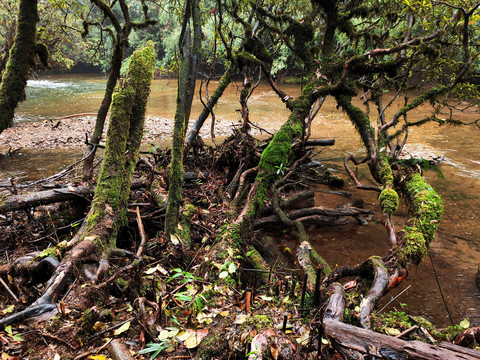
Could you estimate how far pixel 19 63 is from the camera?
5.48 metres

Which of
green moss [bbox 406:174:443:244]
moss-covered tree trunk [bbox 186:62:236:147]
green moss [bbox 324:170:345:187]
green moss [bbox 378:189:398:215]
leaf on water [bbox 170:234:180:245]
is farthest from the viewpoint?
green moss [bbox 324:170:345:187]

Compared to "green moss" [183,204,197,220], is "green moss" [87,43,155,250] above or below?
above

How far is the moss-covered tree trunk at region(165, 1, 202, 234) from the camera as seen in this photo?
3361mm

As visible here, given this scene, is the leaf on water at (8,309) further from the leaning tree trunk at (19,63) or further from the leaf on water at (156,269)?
the leaning tree trunk at (19,63)

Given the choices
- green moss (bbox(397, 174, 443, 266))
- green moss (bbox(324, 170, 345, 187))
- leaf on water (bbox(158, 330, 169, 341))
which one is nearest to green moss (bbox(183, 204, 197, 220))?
leaf on water (bbox(158, 330, 169, 341))

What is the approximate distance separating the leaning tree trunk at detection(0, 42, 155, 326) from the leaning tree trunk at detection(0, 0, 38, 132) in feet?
7.96

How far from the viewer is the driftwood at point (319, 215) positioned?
16.9 ft

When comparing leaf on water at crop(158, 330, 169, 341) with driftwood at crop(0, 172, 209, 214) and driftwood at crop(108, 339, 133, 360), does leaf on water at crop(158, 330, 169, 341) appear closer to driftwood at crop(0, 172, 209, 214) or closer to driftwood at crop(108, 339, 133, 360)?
driftwood at crop(108, 339, 133, 360)

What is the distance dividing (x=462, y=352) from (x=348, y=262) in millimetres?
2874

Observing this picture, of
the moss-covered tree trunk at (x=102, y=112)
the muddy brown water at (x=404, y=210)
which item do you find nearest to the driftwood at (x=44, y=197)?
the moss-covered tree trunk at (x=102, y=112)

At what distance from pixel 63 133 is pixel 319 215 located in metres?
11.4

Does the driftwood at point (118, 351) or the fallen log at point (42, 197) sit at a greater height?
the fallen log at point (42, 197)

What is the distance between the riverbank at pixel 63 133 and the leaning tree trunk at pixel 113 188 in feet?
17.1

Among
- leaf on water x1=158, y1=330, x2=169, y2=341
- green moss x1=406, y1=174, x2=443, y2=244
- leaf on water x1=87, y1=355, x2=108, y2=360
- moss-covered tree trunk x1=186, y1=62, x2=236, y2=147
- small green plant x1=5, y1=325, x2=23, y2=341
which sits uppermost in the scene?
moss-covered tree trunk x1=186, y1=62, x2=236, y2=147
